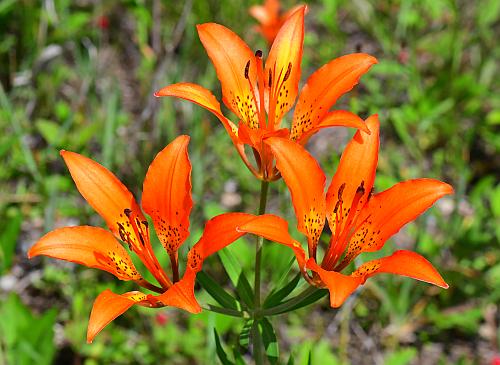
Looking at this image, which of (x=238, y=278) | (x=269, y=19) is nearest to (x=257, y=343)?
(x=238, y=278)

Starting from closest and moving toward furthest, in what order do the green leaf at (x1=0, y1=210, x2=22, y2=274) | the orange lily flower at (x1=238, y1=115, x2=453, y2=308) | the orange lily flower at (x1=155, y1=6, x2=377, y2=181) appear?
the orange lily flower at (x1=238, y1=115, x2=453, y2=308)
the orange lily flower at (x1=155, y1=6, x2=377, y2=181)
the green leaf at (x1=0, y1=210, x2=22, y2=274)

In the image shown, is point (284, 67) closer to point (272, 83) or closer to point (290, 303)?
point (272, 83)

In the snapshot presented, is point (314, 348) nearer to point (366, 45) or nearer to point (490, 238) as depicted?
point (490, 238)

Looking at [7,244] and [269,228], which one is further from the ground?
[269,228]

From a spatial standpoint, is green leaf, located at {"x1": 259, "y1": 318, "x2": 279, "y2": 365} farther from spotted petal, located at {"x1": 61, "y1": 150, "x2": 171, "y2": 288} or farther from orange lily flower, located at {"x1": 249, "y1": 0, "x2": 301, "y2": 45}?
orange lily flower, located at {"x1": 249, "y1": 0, "x2": 301, "y2": 45}

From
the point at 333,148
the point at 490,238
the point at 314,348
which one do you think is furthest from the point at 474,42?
the point at 314,348

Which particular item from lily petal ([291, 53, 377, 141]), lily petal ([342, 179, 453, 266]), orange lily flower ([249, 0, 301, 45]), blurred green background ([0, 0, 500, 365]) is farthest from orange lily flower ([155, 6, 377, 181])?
orange lily flower ([249, 0, 301, 45])

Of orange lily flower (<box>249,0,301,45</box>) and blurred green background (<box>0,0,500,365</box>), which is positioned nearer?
blurred green background (<box>0,0,500,365</box>)
